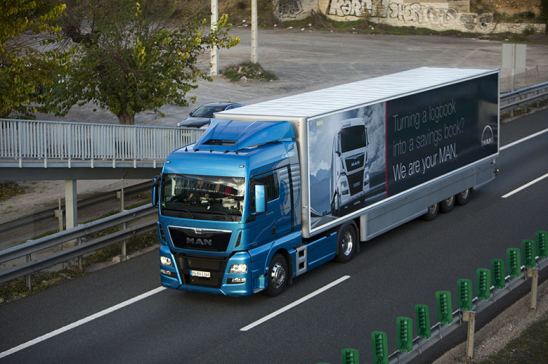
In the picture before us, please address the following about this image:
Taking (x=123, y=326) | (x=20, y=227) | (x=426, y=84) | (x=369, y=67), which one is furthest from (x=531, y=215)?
(x=369, y=67)

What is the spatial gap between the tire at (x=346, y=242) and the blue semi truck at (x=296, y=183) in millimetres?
26

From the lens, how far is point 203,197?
17.3 meters

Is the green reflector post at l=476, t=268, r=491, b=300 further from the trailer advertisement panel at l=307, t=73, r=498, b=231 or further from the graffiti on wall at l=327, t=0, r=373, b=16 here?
the graffiti on wall at l=327, t=0, r=373, b=16

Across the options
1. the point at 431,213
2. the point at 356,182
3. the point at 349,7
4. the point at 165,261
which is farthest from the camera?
the point at 349,7

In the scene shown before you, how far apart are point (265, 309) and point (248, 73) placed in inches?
1312

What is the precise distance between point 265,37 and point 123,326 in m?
48.5

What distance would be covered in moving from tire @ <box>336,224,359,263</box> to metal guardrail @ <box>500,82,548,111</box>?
59.5 feet

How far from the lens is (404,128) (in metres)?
21.9

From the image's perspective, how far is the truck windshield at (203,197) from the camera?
17156 mm

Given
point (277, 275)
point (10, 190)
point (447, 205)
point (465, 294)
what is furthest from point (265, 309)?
point (10, 190)

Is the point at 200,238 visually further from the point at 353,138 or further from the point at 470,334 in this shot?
the point at 470,334

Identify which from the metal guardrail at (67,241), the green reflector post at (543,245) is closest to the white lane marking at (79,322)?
the metal guardrail at (67,241)

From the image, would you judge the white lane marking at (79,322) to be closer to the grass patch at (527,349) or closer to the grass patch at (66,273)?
the grass patch at (66,273)

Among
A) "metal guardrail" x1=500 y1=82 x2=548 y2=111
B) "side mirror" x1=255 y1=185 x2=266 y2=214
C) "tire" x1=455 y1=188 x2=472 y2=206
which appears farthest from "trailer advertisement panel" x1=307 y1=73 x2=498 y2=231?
"metal guardrail" x1=500 y1=82 x2=548 y2=111
